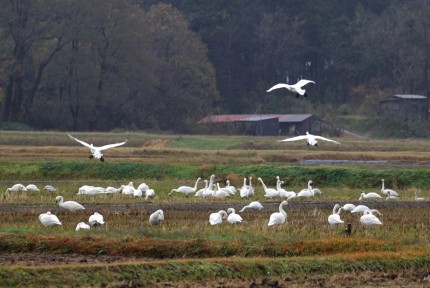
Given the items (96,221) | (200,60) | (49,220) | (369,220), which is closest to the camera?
(49,220)

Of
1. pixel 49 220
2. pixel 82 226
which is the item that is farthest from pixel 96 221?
pixel 49 220

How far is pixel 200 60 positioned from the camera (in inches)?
3383

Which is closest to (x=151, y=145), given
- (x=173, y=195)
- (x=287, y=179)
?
(x=287, y=179)

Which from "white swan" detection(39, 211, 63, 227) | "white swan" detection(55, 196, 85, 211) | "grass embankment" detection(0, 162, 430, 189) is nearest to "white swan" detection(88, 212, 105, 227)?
"white swan" detection(39, 211, 63, 227)

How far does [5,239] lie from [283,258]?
5.18 metres

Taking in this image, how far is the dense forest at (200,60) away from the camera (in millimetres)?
76312

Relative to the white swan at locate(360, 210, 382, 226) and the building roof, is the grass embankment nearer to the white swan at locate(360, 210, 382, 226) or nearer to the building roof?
the white swan at locate(360, 210, 382, 226)

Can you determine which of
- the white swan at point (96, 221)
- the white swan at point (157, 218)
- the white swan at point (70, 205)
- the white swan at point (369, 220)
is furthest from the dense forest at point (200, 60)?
the white swan at point (369, 220)

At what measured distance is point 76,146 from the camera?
193 feet

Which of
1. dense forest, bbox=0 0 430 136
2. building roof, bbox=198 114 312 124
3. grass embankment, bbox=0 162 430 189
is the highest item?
dense forest, bbox=0 0 430 136

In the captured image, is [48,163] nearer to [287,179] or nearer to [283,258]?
[287,179]

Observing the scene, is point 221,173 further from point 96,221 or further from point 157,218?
point 96,221

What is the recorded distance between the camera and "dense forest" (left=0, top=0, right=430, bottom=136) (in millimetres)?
76312

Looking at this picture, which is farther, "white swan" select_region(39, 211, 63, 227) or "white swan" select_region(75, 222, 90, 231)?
"white swan" select_region(39, 211, 63, 227)
